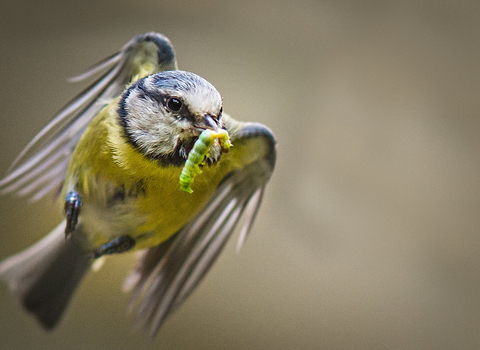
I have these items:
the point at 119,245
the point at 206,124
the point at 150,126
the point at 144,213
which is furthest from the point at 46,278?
the point at 206,124

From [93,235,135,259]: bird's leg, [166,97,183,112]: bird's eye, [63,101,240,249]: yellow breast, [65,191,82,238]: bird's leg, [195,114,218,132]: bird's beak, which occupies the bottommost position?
[93,235,135,259]: bird's leg

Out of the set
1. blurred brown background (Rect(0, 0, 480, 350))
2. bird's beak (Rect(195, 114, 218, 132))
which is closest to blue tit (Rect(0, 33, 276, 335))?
bird's beak (Rect(195, 114, 218, 132))

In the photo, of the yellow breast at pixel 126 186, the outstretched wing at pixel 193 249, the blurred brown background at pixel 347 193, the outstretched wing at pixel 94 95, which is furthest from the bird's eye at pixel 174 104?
the blurred brown background at pixel 347 193

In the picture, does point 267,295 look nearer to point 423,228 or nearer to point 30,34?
point 423,228

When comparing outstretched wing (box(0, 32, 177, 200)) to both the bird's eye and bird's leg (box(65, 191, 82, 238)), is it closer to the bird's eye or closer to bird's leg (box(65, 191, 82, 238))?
bird's leg (box(65, 191, 82, 238))

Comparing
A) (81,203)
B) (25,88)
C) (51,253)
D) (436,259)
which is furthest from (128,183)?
(436,259)

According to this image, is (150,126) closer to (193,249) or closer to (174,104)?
(174,104)
